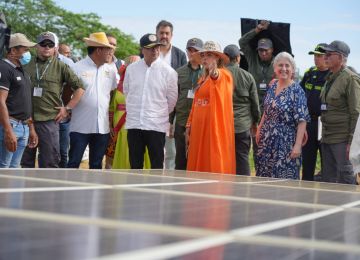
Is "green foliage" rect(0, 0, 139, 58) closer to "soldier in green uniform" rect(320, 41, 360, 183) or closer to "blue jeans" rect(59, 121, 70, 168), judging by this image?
"blue jeans" rect(59, 121, 70, 168)

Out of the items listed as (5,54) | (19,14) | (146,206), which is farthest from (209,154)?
(19,14)

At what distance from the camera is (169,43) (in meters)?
8.30

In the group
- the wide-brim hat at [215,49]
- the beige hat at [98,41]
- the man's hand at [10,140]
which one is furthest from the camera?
the beige hat at [98,41]

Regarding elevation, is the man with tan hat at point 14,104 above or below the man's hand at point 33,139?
above

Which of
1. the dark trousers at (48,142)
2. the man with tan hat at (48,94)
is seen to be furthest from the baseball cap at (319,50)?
the dark trousers at (48,142)

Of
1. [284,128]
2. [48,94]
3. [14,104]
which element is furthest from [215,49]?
[14,104]

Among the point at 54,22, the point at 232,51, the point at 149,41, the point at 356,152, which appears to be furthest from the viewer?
the point at 54,22

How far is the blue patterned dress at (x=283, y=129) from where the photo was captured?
646 cm

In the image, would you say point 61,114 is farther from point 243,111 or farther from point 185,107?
point 243,111

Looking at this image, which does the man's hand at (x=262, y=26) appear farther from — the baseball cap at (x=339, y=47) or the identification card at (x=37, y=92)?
the identification card at (x=37, y=92)

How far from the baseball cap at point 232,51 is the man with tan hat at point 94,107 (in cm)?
126

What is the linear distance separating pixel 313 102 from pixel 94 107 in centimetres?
236

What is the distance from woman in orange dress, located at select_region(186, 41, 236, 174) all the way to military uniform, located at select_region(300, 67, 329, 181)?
1290 millimetres

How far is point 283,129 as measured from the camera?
6.48 meters
